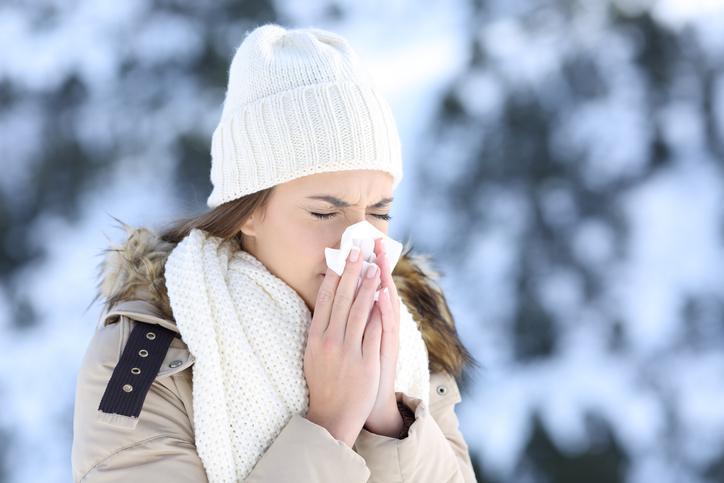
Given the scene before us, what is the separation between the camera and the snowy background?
455cm

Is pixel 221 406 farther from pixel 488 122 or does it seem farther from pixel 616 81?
pixel 616 81

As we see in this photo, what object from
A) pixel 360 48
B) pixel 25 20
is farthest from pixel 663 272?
pixel 25 20

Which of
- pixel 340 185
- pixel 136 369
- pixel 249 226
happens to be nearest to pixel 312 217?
pixel 340 185

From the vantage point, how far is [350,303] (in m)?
1.67

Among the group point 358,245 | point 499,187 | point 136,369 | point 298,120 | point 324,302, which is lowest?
point 499,187

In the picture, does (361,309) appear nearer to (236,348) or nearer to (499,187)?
(236,348)

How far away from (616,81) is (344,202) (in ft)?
12.2

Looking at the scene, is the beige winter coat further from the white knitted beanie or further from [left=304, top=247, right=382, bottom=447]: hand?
the white knitted beanie

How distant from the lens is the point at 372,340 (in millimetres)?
1673

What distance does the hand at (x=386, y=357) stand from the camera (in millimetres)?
1701

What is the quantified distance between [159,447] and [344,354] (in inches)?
14.0

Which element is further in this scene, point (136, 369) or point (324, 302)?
point (324, 302)

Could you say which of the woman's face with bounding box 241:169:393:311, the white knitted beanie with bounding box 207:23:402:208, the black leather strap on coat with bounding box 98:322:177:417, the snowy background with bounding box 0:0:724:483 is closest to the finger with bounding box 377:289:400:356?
the woman's face with bounding box 241:169:393:311

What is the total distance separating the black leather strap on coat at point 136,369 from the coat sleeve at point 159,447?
0.08 ft
